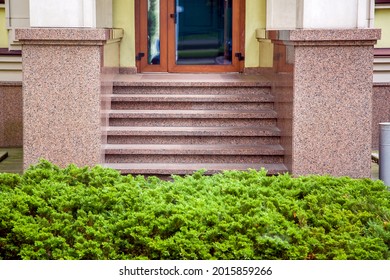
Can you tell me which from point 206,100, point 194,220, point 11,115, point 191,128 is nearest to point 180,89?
point 206,100

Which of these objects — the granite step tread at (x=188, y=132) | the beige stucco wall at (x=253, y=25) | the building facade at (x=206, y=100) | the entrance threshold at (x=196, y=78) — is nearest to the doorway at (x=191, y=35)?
the beige stucco wall at (x=253, y=25)

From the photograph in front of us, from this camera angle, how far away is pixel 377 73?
1577cm

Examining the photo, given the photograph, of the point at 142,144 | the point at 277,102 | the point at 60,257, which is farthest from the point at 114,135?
the point at 60,257

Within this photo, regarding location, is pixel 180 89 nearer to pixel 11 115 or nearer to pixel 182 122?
pixel 182 122

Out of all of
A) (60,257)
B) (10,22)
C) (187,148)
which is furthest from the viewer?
(10,22)

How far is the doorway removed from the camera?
51.8 ft

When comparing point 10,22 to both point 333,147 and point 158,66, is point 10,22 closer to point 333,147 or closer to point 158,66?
point 158,66

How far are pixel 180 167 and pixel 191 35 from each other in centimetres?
447

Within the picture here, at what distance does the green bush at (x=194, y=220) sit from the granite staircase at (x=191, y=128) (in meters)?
5.05

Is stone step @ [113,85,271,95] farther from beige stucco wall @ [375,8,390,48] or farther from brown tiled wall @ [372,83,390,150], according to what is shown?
beige stucco wall @ [375,8,390,48]

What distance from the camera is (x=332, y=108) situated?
11398 millimetres

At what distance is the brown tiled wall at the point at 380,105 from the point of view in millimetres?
15695

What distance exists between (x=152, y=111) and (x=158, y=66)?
3.11 metres

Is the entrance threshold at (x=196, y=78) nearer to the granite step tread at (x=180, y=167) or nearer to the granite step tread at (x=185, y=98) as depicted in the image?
the granite step tread at (x=185, y=98)
